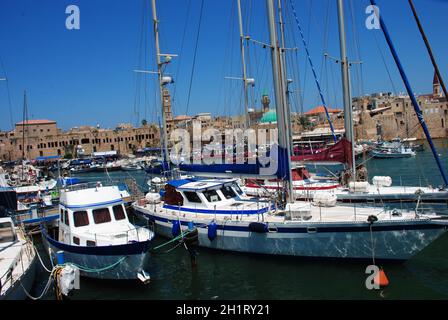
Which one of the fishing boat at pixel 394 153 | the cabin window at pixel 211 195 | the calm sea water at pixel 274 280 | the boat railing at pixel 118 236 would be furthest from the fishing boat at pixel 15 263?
the fishing boat at pixel 394 153

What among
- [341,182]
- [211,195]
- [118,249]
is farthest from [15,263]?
[341,182]

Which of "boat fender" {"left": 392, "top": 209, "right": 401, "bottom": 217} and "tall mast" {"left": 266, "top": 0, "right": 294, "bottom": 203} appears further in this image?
"tall mast" {"left": 266, "top": 0, "right": 294, "bottom": 203}

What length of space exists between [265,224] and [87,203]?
273 inches

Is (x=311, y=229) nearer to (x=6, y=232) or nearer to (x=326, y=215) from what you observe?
(x=326, y=215)

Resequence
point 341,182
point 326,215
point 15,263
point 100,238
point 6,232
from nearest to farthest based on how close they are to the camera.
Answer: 1. point 15,263
2. point 100,238
3. point 6,232
4. point 326,215
5. point 341,182

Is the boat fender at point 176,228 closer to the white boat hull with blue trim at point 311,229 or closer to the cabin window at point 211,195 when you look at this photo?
the white boat hull with blue trim at point 311,229

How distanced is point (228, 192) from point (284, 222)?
4502mm

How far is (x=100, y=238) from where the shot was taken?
1505cm

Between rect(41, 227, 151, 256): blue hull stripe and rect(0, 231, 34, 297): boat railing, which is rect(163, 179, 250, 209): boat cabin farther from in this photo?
rect(0, 231, 34, 297): boat railing

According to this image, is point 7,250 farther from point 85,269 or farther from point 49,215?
point 49,215

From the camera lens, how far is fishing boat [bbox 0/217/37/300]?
473 inches

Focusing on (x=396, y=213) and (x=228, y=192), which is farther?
(x=228, y=192)

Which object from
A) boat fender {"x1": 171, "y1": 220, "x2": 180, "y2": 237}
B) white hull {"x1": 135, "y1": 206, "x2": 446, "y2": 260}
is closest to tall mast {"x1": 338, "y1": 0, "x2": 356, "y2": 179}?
white hull {"x1": 135, "y1": 206, "x2": 446, "y2": 260}

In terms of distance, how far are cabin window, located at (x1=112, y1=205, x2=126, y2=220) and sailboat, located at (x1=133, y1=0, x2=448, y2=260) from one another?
2.40m
